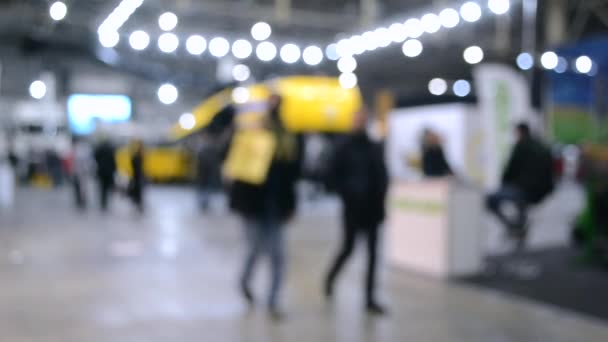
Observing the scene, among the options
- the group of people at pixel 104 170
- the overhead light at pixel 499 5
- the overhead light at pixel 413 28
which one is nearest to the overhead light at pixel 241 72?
the overhead light at pixel 413 28

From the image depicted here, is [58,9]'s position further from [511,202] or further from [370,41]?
[370,41]

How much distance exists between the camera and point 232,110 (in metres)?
18.9

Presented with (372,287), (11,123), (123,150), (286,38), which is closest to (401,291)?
(372,287)

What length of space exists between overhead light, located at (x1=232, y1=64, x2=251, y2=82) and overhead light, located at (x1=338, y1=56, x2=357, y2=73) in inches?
107

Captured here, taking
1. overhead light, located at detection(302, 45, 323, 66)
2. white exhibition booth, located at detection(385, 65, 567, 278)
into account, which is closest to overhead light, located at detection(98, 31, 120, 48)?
white exhibition booth, located at detection(385, 65, 567, 278)

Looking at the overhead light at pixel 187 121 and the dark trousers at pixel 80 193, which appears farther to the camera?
the overhead light at pixel 187 121

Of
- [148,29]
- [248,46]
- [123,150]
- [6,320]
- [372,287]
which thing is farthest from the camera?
[123,150]

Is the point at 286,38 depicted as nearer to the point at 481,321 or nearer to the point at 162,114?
the point at 162,114

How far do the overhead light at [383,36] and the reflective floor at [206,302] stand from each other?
9145 mm

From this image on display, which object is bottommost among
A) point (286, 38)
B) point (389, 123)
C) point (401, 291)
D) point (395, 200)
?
point (401, 291)

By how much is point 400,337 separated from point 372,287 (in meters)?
0.80

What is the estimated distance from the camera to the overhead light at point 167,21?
10.1m

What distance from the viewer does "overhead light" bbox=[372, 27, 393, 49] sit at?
56.7ft

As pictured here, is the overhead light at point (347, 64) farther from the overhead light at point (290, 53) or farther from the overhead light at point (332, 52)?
the overhead light at point (290, 53)
